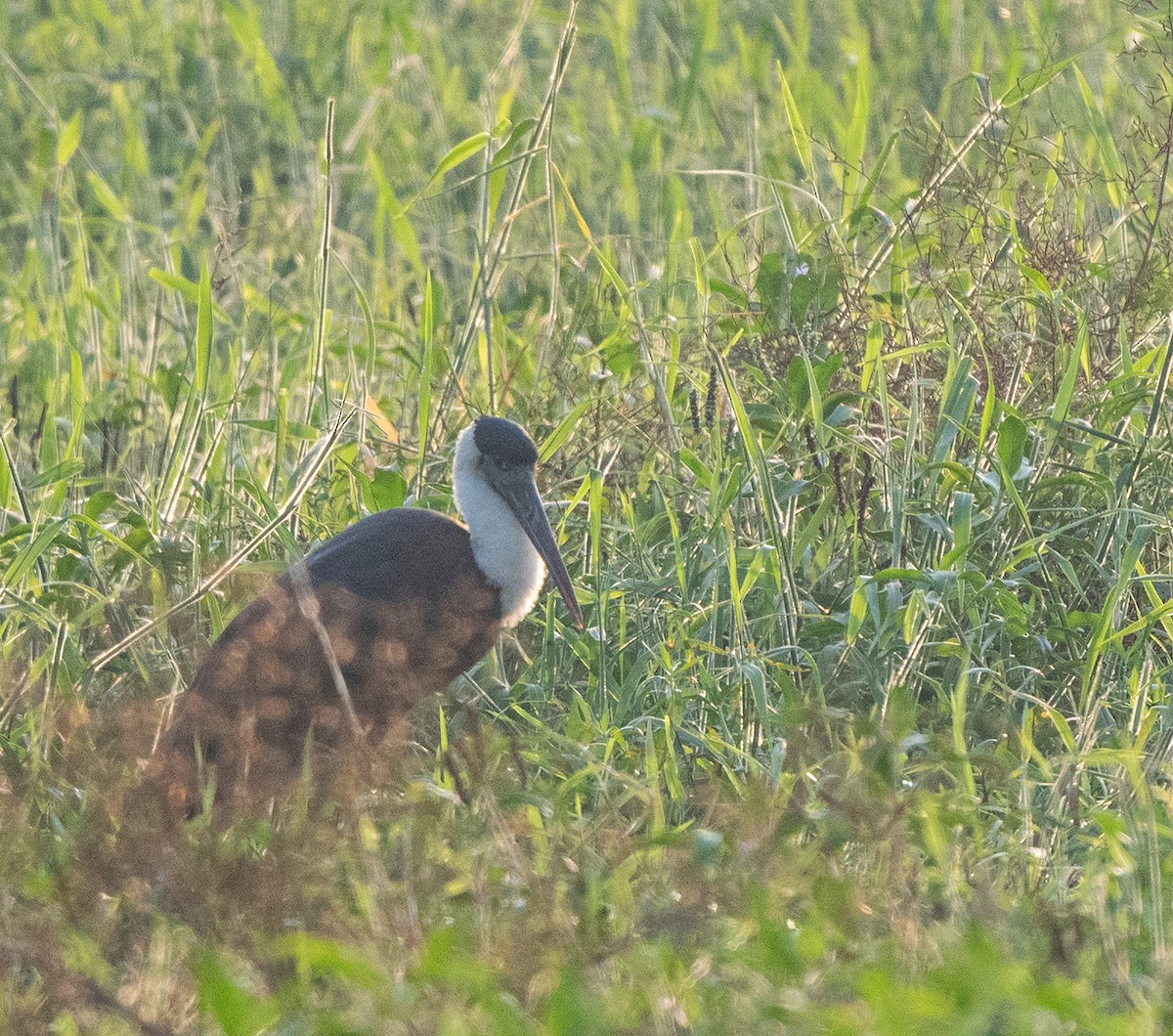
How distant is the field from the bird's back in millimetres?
124

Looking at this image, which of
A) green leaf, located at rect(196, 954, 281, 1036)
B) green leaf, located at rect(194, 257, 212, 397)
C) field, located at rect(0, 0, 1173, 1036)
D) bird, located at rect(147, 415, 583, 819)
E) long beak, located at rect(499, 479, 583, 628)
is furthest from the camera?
green leaf, located at rect(194, 257, 212, 397)

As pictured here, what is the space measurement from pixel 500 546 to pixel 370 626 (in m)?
0.34

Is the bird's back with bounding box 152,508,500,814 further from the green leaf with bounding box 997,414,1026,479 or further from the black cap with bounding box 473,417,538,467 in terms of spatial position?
the green leaf with bounding box 997,414,1026,479

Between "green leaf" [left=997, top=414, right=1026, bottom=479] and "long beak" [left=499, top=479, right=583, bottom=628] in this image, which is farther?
"long beak" [left=499, top=479, right=583, bottom=628]

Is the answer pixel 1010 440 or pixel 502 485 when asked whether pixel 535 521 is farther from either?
pixel 1010 440

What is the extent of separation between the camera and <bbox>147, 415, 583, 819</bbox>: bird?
3422 millimetres

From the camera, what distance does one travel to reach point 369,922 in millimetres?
2523

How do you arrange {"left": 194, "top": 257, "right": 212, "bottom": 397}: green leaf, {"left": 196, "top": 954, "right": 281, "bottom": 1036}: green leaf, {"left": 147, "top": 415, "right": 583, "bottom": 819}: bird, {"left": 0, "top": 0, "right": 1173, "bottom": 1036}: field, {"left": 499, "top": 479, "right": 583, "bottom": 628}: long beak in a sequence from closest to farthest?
{"left": 196, "top": 954, "right": 281, "bottom": 1036}: green leaf → {"left": 0, "top": 0, "right": 1173, "bottom": 1036}: field → {"left": 147, "top": 415, "right": 583, "bottom": 819}: bird → {"left": 499, "top": 479, "right": 583, "bottom": 628}: long beak → {"left": 194, "top": 257, "right": 212, "bottom": 397}: green leaf

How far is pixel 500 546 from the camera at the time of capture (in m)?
3.86

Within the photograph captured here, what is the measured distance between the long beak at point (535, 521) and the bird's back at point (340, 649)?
0.43 ft

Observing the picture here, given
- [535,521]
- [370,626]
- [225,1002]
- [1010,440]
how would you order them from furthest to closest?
[535,521] < [370,626] < [1010,440] < [225,1002]

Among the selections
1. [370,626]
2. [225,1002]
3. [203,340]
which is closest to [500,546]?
[370,626]

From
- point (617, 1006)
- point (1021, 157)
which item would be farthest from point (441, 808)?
point (1021, 157)

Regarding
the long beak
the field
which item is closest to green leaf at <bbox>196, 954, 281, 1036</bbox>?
the field
